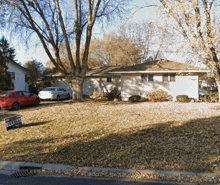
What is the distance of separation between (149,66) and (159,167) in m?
16.4

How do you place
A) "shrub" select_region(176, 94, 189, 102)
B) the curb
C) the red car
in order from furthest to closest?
"shrub" select_region(176, 94, 189, 102)
the red car
the curb

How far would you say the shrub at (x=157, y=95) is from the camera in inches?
727

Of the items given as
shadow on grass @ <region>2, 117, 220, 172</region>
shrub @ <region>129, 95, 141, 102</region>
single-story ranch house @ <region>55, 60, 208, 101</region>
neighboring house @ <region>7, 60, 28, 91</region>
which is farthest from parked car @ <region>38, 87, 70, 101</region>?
shadow on grass @ <region>2, 117, 220, 172</region>

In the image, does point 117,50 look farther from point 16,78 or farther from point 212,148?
point 212,148

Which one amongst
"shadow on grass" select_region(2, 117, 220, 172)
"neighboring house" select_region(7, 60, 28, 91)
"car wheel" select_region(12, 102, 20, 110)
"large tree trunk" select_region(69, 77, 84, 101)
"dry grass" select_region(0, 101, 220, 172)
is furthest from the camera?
"neighboring house" select_region(7, 60, 28, 91)

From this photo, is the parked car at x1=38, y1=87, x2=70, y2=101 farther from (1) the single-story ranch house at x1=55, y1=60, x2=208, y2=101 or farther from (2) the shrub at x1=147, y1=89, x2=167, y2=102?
(2) the shrub at x1=147, y1=89, x2=167, y2=102

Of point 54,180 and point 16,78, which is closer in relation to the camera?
point 54,180

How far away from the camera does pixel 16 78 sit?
85.3ft

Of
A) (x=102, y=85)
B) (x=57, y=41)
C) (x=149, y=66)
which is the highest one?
(x=57, y=41)

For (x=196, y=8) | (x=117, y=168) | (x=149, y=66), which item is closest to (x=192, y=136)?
(x=117, y=168)

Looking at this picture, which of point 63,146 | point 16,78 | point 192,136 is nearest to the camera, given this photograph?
point 63,146

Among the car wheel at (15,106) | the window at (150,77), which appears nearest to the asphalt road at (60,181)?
the car wheel at (15,106)

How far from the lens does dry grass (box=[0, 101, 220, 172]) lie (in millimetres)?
5441

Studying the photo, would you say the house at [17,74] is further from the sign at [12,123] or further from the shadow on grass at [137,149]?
the shadow on grass at [137,149]
